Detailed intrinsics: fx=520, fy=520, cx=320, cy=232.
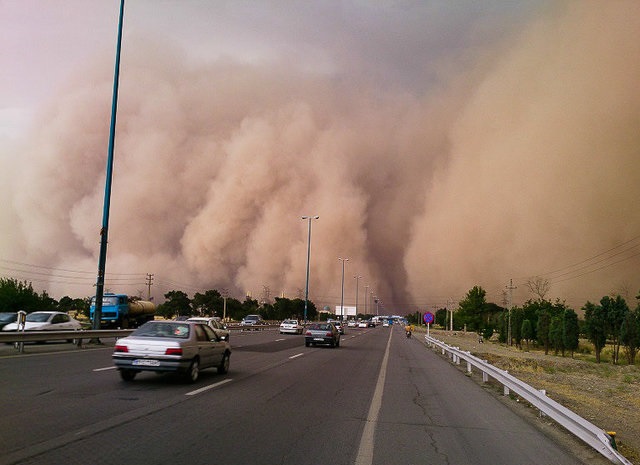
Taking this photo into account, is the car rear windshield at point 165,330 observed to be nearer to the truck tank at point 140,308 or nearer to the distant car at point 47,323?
the distant car at point 47,323

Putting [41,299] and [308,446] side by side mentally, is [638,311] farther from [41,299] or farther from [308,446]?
[41,299]

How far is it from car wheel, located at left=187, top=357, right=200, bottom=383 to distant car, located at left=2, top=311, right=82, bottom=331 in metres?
16.0

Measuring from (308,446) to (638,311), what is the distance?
179ft

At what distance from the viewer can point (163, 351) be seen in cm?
1103

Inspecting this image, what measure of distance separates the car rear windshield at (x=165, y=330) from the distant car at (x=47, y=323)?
15.3m

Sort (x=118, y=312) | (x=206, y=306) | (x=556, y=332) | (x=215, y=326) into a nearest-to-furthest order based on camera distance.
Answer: (x=215, y=326)
(x=118, y=312)
(x=556, y=332)
(x=206, y=306)

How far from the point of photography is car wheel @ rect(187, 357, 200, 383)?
11.5m

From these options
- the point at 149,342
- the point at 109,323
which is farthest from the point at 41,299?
the point at 149,342

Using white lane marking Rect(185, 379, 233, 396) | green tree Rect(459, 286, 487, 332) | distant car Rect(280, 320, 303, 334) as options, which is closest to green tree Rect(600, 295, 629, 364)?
distant car Rect(280, 320, 303, 334)

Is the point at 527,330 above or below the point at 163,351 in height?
below

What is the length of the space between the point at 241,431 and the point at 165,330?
5.40m

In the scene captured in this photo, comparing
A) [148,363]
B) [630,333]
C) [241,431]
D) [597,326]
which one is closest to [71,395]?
[148,363]

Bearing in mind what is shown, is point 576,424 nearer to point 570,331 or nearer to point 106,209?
point 106,209

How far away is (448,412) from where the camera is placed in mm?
9781
